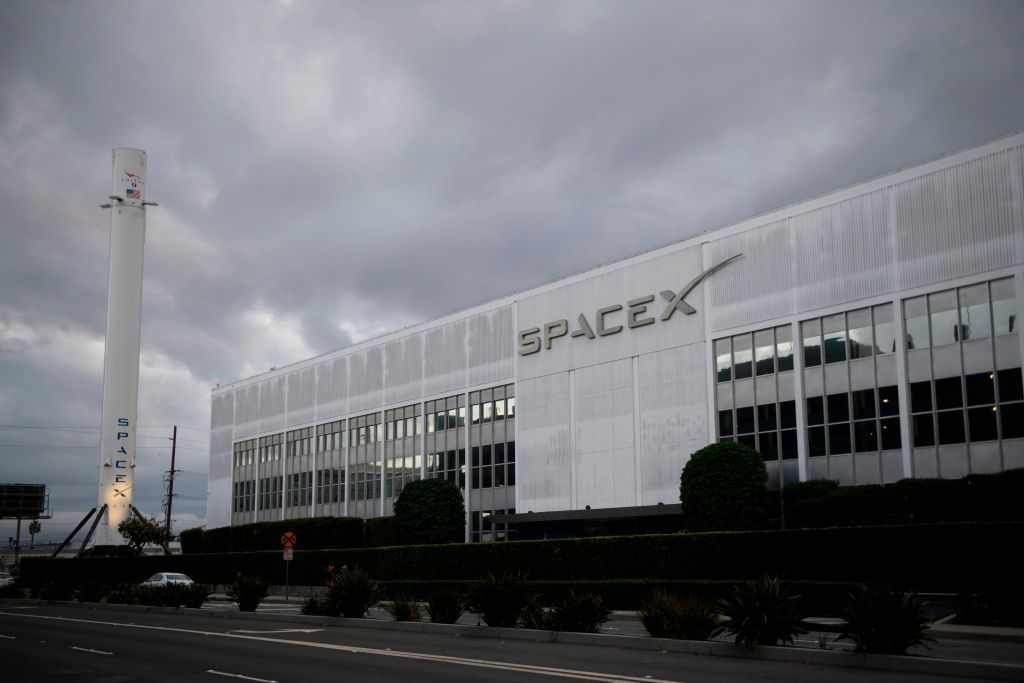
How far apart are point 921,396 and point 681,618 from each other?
23.6 metres

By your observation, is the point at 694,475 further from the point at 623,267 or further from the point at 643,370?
the point at 623,267

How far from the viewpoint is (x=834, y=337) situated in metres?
41.8

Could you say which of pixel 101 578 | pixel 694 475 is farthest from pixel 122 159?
pixel 694 475

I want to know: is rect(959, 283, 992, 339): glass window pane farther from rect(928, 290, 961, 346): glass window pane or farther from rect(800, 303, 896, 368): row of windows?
rect(800, 303, 896, 368): row of windows

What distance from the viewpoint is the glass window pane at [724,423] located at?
45125 mm

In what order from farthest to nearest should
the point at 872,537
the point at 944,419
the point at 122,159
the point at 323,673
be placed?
the point at 122,159 → the point at 944,419 → the point at 872,537 → the point at 323,673

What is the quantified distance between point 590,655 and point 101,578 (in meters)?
57.8

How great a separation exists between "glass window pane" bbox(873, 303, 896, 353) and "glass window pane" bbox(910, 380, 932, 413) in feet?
6.31

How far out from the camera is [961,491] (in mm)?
32469

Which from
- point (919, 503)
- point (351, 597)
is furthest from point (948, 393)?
point (351, 597)

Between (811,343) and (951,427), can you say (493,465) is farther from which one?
(951,427)

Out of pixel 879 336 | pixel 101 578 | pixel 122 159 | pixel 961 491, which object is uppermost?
pixel 122 159

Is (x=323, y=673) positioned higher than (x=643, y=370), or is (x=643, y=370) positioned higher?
(x=643, y=370)

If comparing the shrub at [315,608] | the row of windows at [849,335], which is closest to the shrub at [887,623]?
the shrub at [315,608]
